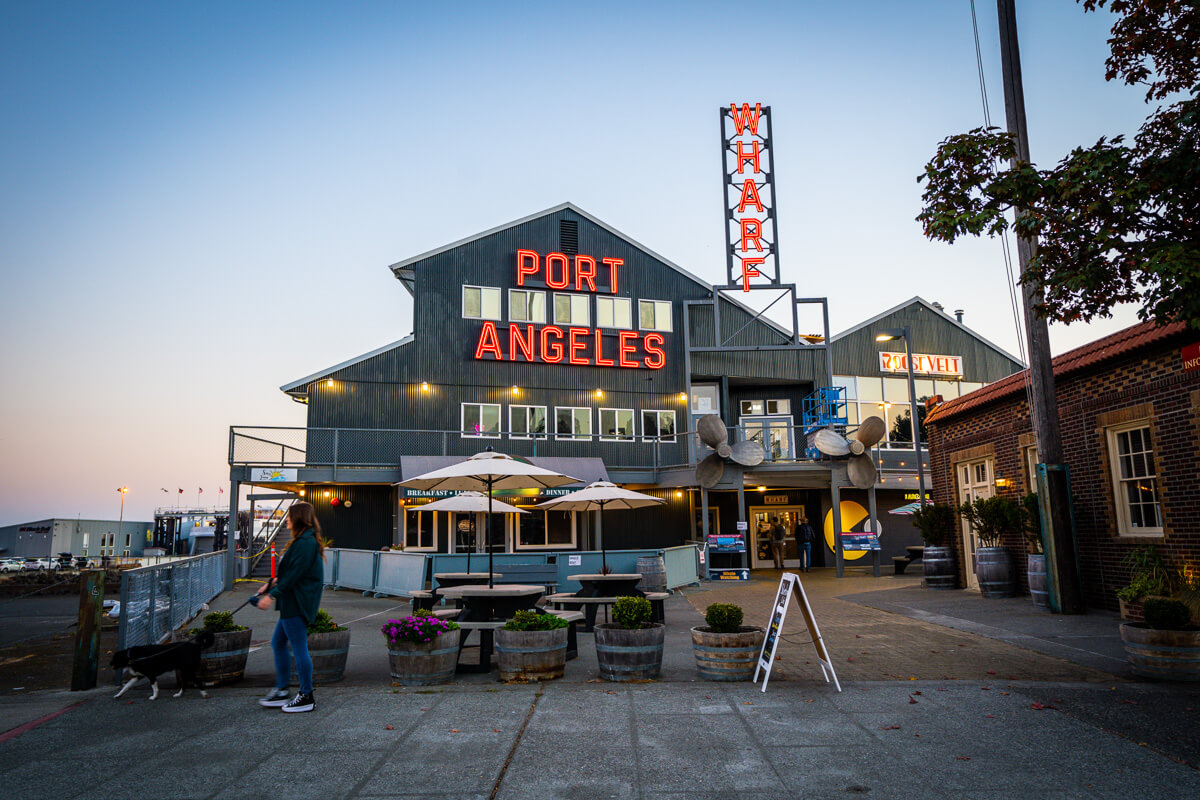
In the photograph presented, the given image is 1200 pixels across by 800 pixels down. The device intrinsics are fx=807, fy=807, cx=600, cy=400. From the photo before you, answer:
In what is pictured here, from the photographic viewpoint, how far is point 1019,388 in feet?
45.7

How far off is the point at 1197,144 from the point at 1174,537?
18.9 ft

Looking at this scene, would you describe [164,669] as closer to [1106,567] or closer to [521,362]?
[1106,567]

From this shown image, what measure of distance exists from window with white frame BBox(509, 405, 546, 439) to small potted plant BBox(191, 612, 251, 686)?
18.1 meters

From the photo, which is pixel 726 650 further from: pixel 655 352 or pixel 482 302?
pixel 655 352

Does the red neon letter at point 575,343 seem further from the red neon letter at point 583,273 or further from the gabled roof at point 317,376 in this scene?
the gabled roof at point 317,376

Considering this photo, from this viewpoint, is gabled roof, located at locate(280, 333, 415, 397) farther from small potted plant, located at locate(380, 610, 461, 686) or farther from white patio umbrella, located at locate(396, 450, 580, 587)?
small potted plant, located at locate(380, 610, 461, 686)

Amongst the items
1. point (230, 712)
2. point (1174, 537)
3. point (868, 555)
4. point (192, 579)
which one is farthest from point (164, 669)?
point (868, 555)

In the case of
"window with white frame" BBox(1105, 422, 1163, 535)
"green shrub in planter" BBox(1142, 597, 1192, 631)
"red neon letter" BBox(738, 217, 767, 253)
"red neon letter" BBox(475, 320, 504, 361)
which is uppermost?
"red neon letter" BBox(738, 217, 767, 253)

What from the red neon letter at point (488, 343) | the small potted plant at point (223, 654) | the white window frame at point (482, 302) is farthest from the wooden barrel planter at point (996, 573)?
the white window frame at point (482, 302)

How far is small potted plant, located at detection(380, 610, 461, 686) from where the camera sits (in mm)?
7484

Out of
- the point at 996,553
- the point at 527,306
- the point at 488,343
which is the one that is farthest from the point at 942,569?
the point at 527,306

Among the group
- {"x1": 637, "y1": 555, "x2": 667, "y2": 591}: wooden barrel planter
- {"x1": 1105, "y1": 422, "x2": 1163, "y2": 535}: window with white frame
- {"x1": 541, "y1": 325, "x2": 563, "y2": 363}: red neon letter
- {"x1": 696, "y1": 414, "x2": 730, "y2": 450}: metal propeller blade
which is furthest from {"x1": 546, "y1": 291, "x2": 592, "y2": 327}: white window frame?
{"x1": 1105, "y1": 422, "x2": 1163, "y2": 535}: window with white frame

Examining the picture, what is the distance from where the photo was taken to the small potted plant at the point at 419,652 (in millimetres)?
7484

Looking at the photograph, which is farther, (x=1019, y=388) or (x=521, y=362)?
(x=521, y=362)
